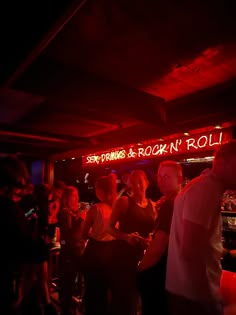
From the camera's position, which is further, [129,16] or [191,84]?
[191,84]

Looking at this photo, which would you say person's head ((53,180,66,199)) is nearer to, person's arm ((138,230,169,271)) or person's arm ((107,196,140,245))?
person's arm ((107,196,140,245))

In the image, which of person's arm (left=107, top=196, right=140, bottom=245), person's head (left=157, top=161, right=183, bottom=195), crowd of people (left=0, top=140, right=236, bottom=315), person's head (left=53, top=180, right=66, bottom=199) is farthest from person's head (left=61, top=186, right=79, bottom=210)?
person's head (left=157, top=161, right=183, bottom=195)

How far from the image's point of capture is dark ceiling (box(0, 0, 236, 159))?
7.02 ft

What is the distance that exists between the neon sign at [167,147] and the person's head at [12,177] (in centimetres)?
266

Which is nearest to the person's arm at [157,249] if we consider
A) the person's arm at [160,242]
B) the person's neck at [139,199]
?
the person's arm at [160,242]

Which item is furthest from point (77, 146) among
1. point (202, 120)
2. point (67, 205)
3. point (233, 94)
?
point (233, 94)

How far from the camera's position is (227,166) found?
71.3 inches

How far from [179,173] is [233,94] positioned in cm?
153

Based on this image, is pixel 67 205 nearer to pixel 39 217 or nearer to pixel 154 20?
pixel 39 217

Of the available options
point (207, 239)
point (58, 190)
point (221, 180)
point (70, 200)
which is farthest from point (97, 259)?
point (58, 190)

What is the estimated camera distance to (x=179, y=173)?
9.48 feet

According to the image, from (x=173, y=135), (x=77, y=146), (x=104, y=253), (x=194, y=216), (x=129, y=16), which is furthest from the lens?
(x=77, y=146)

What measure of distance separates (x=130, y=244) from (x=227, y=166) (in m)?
1.66

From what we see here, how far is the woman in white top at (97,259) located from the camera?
10.4 feet
